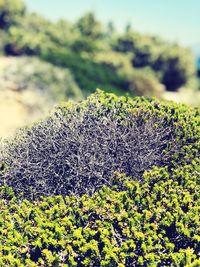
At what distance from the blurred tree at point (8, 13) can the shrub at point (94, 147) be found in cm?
2385

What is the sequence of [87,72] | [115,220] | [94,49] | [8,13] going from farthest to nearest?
[8,13]
[94,49]
[87,72]
[115,220]

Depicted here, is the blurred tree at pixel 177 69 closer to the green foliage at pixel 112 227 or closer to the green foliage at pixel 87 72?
the green foliage at pixel 87 72

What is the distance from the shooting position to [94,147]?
565 centimetres

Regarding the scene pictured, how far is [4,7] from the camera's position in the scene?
95.9ft

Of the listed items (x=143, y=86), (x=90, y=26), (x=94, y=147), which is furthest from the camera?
(x=90, y=26)

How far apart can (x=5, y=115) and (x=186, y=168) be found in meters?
10.2

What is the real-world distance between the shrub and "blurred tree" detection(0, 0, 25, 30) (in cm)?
2385

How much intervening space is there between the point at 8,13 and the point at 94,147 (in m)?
25.5

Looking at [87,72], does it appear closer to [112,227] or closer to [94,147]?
[94,147]

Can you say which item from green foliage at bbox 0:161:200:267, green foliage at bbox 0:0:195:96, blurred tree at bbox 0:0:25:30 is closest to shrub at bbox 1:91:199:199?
green foliage at bbox 0:161:200:267

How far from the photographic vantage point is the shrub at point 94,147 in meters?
5.39

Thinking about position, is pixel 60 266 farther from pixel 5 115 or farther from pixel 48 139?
pixel 5 115

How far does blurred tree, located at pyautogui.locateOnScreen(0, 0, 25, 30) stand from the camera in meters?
28.9

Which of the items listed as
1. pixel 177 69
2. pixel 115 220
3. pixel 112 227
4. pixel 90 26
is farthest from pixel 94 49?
pixel 112 227
